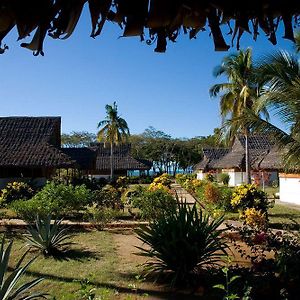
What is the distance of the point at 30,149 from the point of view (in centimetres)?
2339

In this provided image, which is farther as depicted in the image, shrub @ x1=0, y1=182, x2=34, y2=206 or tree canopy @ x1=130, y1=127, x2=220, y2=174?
tree canopy @ x1=130, y1=127, x2=220, y2=174

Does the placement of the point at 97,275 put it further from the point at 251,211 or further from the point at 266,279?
the point at 251,211

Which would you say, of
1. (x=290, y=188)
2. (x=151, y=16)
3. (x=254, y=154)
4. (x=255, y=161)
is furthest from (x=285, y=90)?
(x=254, y=154)

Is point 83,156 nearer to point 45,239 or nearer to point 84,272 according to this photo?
point 45,239

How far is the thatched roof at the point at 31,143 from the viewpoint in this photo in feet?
72.0

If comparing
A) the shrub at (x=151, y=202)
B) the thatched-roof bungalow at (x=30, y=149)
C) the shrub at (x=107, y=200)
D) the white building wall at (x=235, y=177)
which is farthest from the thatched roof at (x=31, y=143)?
the white building wall at (x=235, y=177)

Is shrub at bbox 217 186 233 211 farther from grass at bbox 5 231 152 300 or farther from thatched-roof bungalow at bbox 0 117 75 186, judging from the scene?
thatched-roof bungalow at bbox 0 117 75 186

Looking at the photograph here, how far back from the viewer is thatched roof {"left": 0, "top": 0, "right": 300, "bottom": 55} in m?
1.63

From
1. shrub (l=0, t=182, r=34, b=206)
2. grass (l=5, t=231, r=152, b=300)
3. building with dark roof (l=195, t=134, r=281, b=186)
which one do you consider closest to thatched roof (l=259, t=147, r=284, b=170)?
building with dark roof (l=195, t=134, r=281, b=186)

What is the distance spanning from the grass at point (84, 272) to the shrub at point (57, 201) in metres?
2.28

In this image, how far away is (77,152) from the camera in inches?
1286

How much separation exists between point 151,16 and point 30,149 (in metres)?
22.8

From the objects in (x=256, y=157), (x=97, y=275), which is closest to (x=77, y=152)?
(x=256, y=157)

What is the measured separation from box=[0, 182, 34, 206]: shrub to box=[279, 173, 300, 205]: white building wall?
12913 mm
